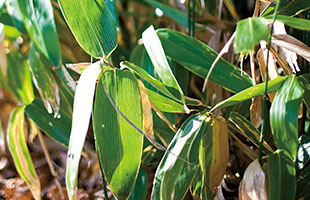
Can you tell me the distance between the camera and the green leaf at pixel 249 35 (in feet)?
1.11

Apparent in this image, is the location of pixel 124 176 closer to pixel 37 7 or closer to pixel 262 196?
pixel 262 196

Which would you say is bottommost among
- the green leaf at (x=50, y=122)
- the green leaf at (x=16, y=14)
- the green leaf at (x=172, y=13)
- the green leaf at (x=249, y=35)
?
the green leaf at (x=50, y=122)

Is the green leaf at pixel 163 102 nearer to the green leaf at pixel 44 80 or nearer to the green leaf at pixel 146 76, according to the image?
the green leaf at pixel 146 76

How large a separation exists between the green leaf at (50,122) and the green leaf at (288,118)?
1.23ft

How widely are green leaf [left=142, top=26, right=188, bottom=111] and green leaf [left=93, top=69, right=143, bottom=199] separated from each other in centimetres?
4

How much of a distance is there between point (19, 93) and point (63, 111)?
0.11 meters

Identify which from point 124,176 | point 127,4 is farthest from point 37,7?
point 127,4

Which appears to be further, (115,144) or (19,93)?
(19,93)

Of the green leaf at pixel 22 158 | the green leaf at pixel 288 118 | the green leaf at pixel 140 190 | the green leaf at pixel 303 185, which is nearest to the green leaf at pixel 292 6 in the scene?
the green leaf at pixel 288 118

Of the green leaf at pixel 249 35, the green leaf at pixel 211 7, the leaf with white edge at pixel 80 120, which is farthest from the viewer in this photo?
the green leaf at pixel 211 7

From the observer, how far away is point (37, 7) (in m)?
0.58

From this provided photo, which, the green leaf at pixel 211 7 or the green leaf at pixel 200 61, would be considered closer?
the green leaf at pixel 200 61

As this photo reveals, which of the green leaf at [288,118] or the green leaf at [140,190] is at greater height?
the green leaf at [288,118]

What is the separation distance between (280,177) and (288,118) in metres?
0.07
